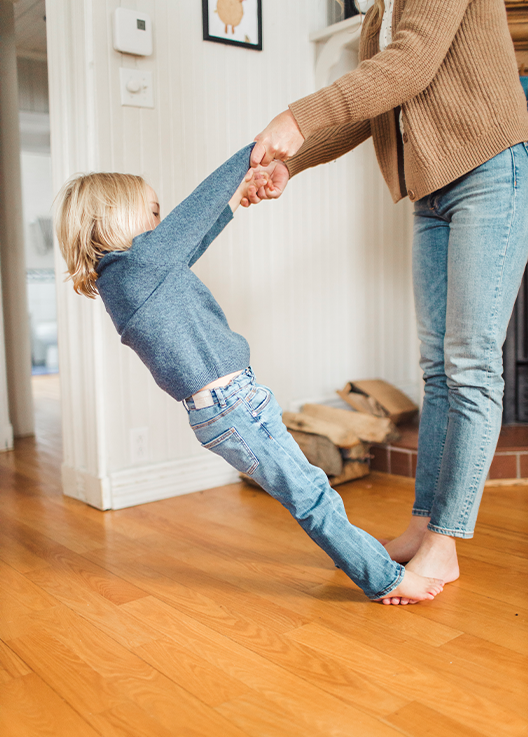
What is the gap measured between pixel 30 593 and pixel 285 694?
0.64m

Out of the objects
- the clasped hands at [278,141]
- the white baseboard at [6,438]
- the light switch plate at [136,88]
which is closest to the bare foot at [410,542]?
the clasped hands at [278,141]

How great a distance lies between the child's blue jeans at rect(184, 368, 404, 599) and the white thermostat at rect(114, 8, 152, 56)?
1.19 m

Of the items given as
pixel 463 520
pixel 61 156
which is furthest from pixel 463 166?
pixel 61 156

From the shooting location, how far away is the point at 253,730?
0.86 metres

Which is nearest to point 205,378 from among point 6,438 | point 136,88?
point 136,88

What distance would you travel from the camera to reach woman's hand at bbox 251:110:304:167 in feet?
3.69

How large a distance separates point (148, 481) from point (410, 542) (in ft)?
2.93

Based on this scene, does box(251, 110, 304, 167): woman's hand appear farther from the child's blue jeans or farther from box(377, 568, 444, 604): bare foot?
box(377, 568, 444, 604): bare foot

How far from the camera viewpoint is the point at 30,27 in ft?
13.1

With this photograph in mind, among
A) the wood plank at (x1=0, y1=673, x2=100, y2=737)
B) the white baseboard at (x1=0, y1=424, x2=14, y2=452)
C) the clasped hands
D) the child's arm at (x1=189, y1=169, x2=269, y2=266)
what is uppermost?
the clasped hands

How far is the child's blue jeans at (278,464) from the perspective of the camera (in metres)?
1.14

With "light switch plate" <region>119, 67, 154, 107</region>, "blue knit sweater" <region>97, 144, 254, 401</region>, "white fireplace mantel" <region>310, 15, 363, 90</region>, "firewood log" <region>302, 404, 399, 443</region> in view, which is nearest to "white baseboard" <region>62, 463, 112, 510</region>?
"firewood log" <region>302, 404, 399, 443</region>

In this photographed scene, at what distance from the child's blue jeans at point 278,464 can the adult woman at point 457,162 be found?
0.16 m

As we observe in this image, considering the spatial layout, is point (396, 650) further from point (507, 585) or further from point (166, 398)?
point (166, 398)
